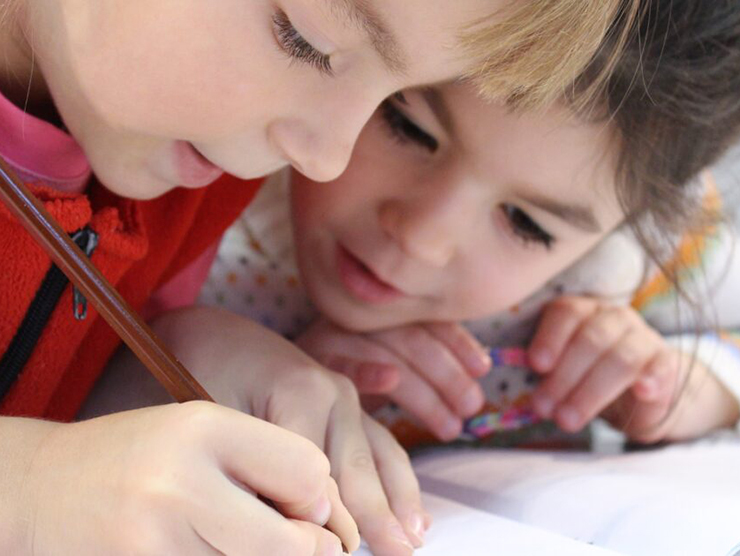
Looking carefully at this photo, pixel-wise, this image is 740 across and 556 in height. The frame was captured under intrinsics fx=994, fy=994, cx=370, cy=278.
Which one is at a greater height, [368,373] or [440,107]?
[440,107]

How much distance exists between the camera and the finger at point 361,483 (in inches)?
17.5

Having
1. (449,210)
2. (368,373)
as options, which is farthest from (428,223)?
(368,373)

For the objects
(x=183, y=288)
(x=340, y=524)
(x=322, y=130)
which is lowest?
(x=183, y=288)

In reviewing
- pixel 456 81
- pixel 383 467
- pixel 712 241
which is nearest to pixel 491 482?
pixel 383 467

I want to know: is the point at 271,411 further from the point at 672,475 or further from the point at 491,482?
the point at 672,475

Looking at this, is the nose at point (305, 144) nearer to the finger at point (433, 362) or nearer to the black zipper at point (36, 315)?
the black zipper at point (36, 315)

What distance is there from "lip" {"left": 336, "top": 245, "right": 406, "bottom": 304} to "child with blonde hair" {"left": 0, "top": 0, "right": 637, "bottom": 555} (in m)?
0.11

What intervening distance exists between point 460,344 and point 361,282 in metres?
0.11

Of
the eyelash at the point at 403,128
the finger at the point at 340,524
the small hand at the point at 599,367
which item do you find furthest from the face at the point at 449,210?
the finger at the point at 340,524

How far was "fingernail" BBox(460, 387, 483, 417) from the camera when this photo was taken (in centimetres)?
70

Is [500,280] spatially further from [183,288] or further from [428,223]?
[183,288]

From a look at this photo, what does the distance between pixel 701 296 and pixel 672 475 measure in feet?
0.69

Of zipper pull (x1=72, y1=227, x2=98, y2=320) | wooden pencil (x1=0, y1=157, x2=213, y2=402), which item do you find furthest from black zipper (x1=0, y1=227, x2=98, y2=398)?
wooden pencil (x1=0, y1=157, x2=213, y2=402)

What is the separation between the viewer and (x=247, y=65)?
0.42 metres
